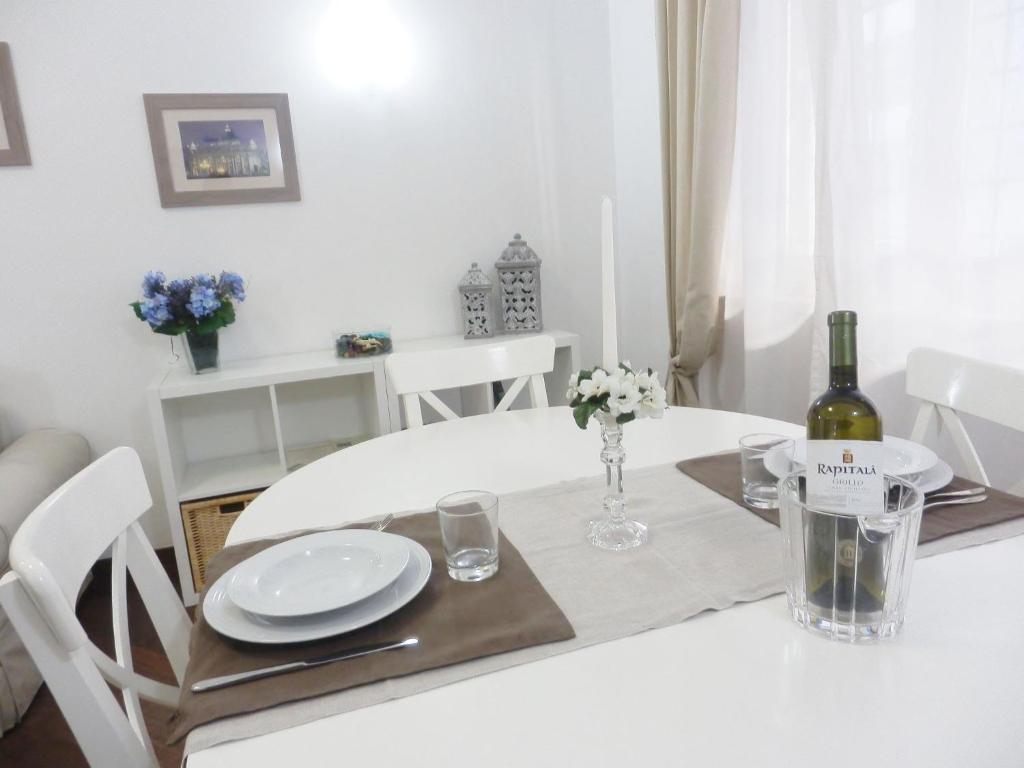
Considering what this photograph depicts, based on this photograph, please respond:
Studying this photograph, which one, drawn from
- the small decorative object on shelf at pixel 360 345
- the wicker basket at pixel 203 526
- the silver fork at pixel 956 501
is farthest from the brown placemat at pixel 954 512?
the wicker basket at pixel 203 526

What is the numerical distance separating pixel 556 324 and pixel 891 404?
5.10ft

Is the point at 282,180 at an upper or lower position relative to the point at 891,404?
upper

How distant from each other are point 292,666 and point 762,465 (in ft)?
2.27

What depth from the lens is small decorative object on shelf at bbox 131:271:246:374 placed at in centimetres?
228

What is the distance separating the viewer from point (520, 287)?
2789mm

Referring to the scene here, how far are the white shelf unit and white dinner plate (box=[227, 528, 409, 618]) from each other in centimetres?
150

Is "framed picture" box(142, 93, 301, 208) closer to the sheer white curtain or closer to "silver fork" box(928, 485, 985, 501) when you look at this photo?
the sheer white curtain

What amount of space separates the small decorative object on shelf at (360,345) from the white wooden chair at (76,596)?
1438mm

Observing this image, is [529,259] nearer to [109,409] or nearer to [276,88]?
[276,88]

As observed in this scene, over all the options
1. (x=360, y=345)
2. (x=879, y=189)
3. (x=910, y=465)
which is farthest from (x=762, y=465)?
(x=360, y=345)

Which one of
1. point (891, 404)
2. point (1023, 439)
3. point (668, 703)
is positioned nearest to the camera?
point (668, 703)

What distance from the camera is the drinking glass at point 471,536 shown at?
2.83 ft

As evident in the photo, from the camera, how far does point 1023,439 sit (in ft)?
4.80

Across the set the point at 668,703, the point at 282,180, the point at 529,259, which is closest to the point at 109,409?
the point at 282,180
